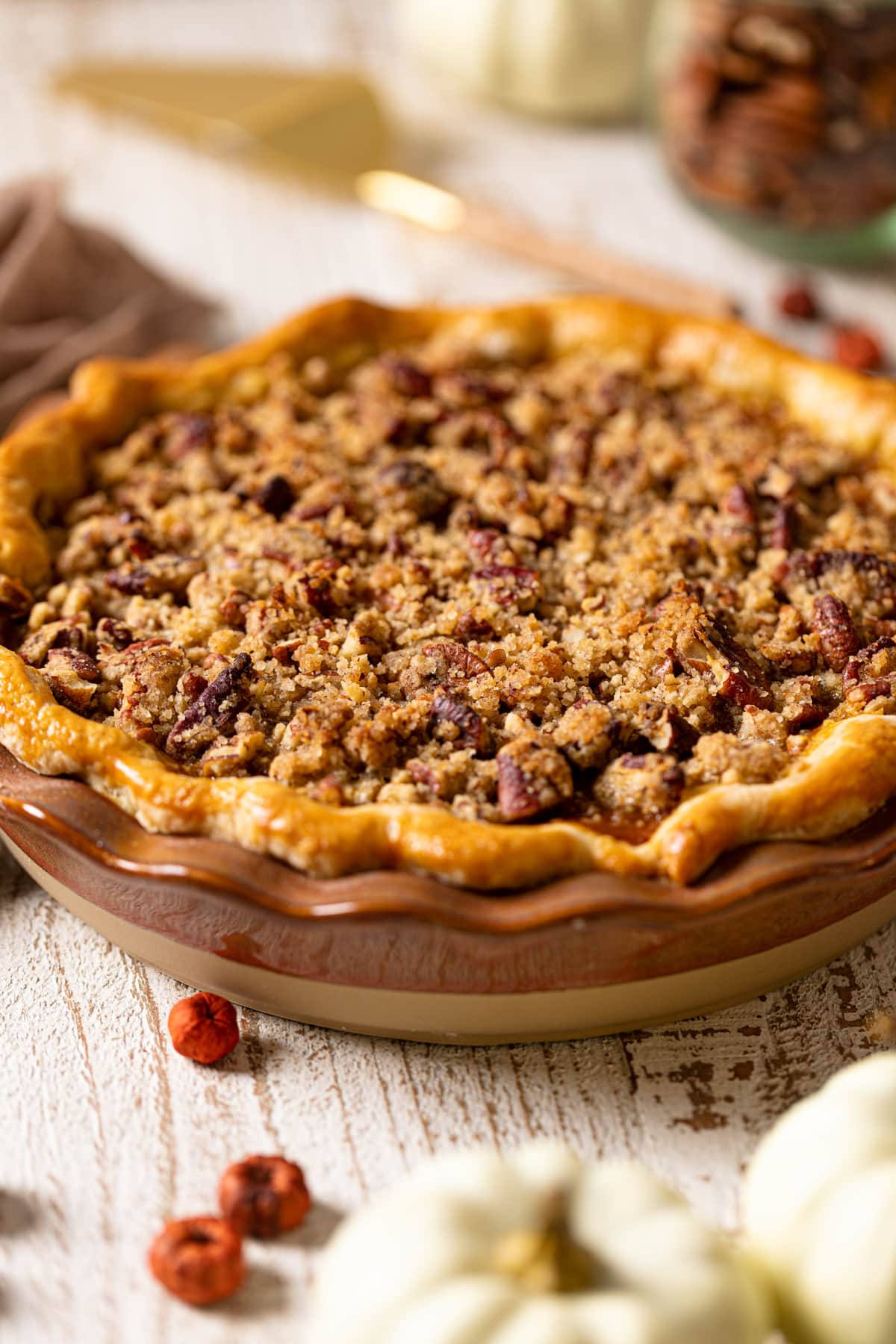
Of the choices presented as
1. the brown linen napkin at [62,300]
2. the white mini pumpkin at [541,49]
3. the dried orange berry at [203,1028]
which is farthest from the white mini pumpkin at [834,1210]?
the white mini pumpkin at [541,49]

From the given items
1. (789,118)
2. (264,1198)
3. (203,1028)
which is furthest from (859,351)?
(264,1198)

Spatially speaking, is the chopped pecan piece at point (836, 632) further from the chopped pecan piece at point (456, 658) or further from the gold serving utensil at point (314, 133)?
the gold serving utensil at point (314, 133)

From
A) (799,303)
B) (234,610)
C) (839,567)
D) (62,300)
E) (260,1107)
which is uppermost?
(839,567)

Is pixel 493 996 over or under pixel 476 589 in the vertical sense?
under

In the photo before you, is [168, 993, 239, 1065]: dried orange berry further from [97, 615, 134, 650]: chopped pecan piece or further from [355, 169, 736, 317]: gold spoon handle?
[355, 169, 736, 317]: gold spoon handle

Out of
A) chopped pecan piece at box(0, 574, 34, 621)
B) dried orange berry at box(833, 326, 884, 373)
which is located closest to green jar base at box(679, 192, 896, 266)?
dried orange berry at box(833, 326, 884, 373)

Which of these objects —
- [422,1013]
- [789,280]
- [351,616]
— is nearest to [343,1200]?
[422,1013]

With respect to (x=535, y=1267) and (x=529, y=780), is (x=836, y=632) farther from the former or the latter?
(x=535, y=1267)

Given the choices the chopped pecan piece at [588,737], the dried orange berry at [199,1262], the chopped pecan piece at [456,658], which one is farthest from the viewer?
the chopped pecan piece at [456,658]
